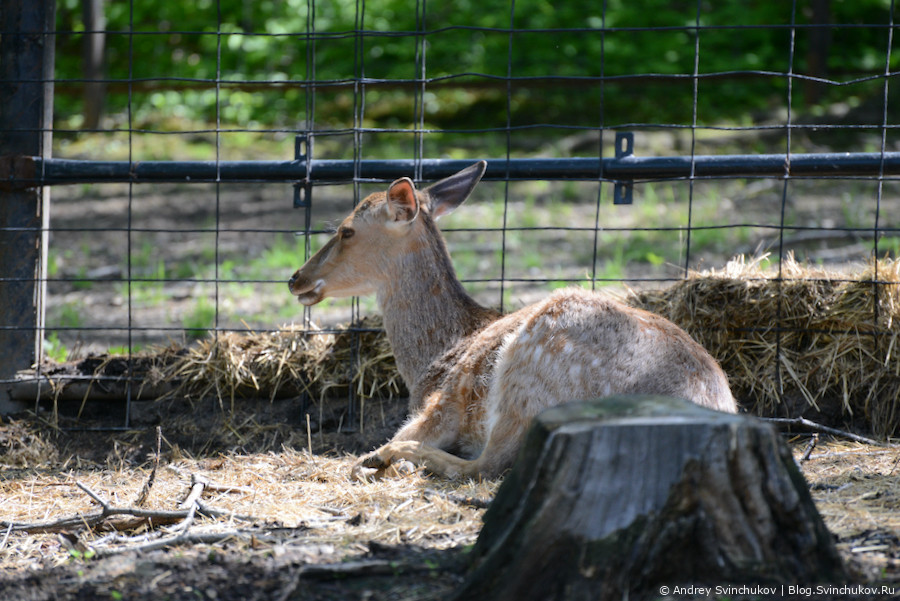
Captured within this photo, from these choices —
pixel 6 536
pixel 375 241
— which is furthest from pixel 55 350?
pixel 6 536

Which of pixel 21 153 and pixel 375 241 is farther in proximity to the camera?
pixel 21 153

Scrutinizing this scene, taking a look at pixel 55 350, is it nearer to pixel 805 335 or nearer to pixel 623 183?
pixel 623 183

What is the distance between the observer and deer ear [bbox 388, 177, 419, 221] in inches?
208

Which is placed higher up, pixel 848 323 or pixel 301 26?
pixel 301 26

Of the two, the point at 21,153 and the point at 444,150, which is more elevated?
the point at 444,150

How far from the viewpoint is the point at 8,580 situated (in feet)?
10.1

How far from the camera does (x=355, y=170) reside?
567 centimetres

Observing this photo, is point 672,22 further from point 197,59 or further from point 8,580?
point 8,580

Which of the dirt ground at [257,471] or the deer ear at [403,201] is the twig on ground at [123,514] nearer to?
the dirt ground at [257,471]

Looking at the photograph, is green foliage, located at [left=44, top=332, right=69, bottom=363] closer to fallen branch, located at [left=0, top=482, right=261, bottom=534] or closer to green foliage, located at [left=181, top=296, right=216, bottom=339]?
green foliage, located at [left=181, top=296, right=216, bottom=339]

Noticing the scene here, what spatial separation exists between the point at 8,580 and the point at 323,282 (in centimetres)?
291

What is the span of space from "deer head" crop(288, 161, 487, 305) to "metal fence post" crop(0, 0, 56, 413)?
1.74 meters

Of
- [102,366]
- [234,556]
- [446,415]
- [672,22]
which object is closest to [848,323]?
[446,415]

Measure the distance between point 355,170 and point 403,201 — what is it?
46 centimetres
